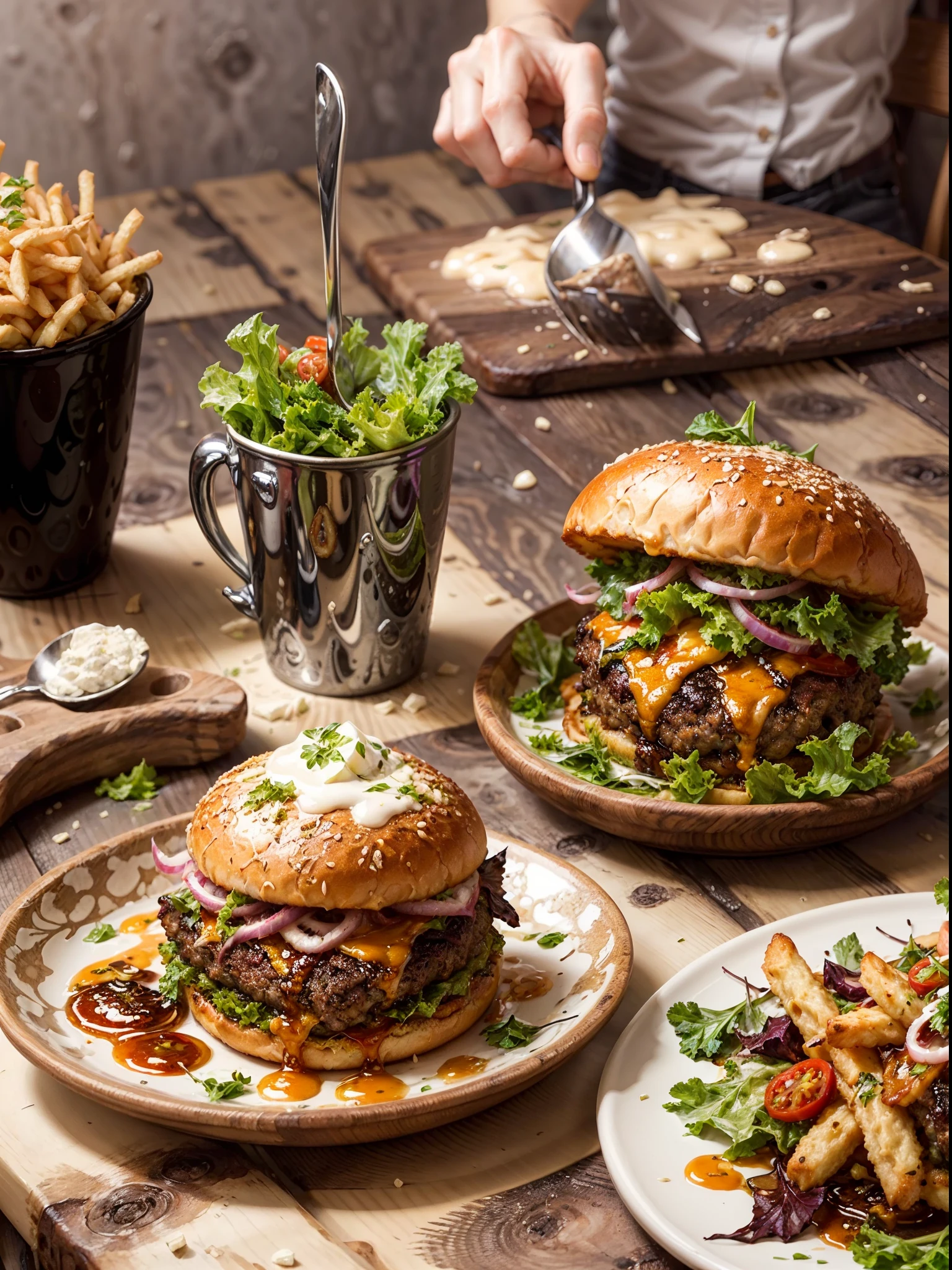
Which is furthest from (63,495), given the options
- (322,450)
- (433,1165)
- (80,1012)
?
(433,1165)

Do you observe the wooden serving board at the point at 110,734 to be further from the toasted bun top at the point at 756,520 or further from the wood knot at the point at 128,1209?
the wood knot at the point at 128,1209

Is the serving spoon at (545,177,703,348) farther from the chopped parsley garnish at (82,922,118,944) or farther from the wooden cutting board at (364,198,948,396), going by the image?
the chopped parsley garnish at (82,922,118,944)

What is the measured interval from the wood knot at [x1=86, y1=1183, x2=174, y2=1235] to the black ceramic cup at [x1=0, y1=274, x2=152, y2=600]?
136 centimetres

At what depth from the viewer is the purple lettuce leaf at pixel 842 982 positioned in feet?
5.15

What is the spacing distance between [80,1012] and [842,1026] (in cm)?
84

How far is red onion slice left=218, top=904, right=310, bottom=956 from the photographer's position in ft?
5.26

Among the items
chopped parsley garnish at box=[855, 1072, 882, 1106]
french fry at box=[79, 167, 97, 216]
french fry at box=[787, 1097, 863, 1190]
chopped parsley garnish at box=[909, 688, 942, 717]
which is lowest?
chopped parsley garnish at box=[909, 688, 942, 717]

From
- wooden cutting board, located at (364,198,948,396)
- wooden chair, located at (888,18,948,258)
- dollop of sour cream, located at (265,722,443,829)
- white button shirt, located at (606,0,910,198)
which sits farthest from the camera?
wooden chair, located at (888,18,948,258)

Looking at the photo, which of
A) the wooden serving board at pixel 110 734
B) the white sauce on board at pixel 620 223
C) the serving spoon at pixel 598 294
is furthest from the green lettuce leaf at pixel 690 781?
the white sauce on board at pixel 620 223

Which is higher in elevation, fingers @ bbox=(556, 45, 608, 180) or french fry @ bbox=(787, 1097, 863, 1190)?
fingers @ bbox=(556, 45, 608, 180)

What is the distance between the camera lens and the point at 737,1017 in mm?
1601

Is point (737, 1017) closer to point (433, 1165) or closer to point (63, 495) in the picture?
point (433, 1165)

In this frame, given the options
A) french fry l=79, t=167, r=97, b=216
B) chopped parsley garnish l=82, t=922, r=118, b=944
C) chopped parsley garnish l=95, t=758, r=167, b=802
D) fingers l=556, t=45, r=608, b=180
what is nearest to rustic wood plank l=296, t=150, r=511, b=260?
fingers l=556, t=45, r=608, b=180

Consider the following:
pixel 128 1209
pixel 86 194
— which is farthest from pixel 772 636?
pixel 86 194
